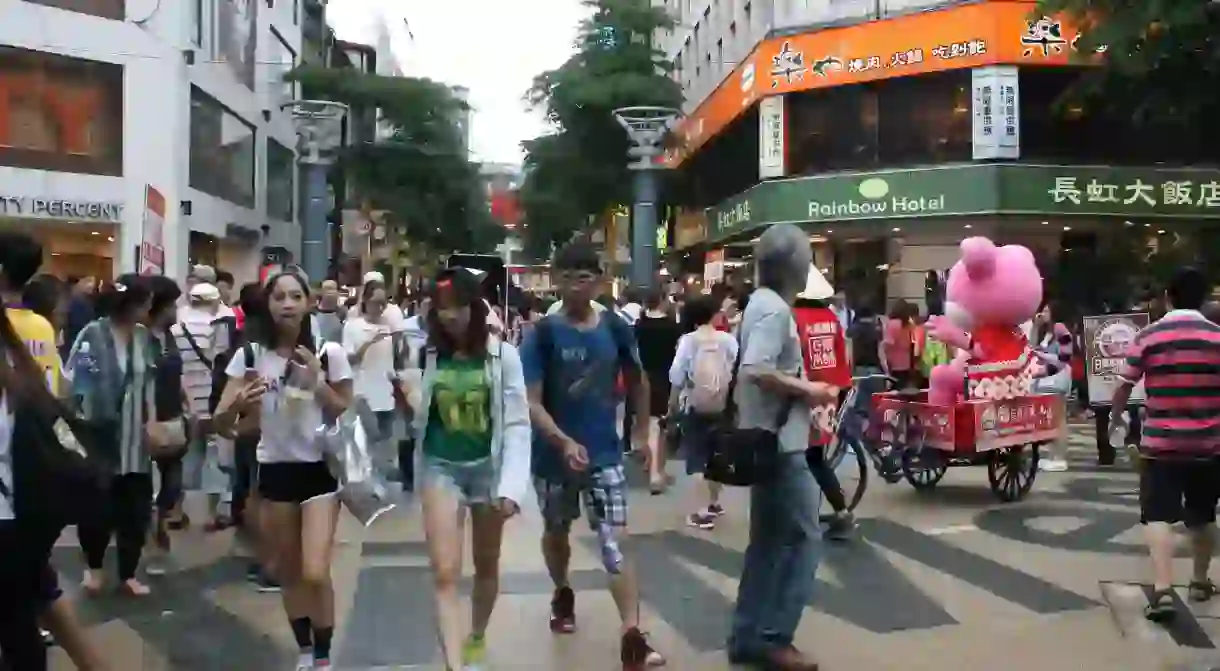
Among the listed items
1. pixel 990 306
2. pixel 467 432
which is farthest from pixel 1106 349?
pixel 467 432

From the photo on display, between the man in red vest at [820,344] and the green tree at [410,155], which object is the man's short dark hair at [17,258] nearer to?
the man in red vest at [820,344]

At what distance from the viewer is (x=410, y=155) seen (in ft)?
124

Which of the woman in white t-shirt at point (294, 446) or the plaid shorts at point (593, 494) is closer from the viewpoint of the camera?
the woman in white t-shirt at point (294, 446)

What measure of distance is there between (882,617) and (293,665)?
3109 mm

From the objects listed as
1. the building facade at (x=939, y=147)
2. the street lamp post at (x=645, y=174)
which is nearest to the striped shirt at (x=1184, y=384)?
the building facade at (x=939, y=147)

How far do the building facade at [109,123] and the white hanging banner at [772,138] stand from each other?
486 inches

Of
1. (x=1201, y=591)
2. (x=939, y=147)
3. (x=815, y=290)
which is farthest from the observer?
(x=939, y=147)

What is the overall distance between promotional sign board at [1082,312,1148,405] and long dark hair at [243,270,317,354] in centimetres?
971

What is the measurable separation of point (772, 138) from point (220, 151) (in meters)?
13.7

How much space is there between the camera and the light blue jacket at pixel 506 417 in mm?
5496

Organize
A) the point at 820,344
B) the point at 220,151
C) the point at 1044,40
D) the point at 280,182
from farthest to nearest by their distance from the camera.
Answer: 1. the point at 280,182
2. the point at 220,151
3. the point at 1044,40
4. the point at 820,344

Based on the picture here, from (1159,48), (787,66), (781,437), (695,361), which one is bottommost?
(781,437)

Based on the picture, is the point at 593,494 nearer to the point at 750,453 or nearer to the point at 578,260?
the point at 750,453

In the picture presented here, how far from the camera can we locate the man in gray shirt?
19.4 ft
